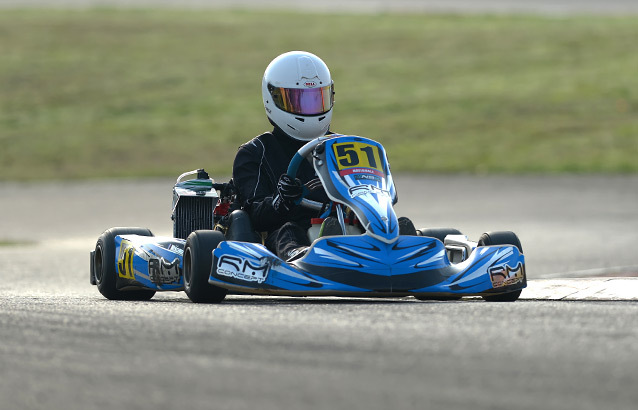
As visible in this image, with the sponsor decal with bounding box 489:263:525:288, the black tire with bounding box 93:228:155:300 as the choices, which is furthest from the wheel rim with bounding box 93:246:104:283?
the sponsor decal with bounding box 489:263:525:288

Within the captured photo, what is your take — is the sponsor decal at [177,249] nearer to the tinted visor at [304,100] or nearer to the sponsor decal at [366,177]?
the tinted visor at [304,100]

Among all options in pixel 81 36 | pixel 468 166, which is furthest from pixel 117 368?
pixel 81 36

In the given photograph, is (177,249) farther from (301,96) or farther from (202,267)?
(301,96)

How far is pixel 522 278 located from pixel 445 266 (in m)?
0.53

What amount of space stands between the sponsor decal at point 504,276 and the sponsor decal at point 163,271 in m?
2.22

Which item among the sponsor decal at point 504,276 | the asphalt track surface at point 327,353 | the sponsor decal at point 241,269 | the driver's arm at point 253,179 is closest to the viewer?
the asphalt track surface at point 327,353

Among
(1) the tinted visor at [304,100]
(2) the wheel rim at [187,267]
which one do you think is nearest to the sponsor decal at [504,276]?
(2) the wheel rim at [187,267]

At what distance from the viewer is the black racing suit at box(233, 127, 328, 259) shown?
7.83m

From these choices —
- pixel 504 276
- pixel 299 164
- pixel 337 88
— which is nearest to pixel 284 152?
pixel 299 164

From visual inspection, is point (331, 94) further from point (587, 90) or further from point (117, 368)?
point (587, 90)

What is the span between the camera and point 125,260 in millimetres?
8586

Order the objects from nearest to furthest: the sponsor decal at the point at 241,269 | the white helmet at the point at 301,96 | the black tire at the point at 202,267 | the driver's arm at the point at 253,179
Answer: the sponsor decal at the point at 241,269 → the black tire at the point at 202,267 → the driver's arm at the point at 253,179 → the white helmet at the point at 301,96

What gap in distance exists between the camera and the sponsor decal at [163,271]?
817 centimetres

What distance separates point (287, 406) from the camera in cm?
370
